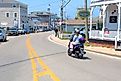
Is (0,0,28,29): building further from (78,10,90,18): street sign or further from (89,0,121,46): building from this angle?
(78,10,90,18): street sign

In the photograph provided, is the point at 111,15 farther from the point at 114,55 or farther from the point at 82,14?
the point at 114,55

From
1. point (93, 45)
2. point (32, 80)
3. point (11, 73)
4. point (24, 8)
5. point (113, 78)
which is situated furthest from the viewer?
point (24, 8)

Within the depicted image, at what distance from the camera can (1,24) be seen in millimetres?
128375

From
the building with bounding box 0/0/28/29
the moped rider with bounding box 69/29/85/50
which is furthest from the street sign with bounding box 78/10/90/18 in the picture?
the building with bounding box 0/0/28/29

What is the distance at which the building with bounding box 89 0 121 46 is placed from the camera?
117ft

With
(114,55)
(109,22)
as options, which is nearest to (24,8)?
(109,22)

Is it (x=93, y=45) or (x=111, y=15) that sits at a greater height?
(x=111, y=15)

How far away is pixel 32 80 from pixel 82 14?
2680 centimetres

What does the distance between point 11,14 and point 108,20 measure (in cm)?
8991

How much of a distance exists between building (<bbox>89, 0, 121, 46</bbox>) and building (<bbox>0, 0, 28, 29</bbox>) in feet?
281

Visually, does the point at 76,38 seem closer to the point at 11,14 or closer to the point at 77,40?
the point at 77,40

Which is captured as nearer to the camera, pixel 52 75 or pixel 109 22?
pixel 52 75

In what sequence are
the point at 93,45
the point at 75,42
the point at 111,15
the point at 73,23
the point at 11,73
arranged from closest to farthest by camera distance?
the point at 11,73 < the point at 75,42 < the point at 93,45 < the point at 111,15 < the point at 73,23

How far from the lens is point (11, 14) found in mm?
130875
